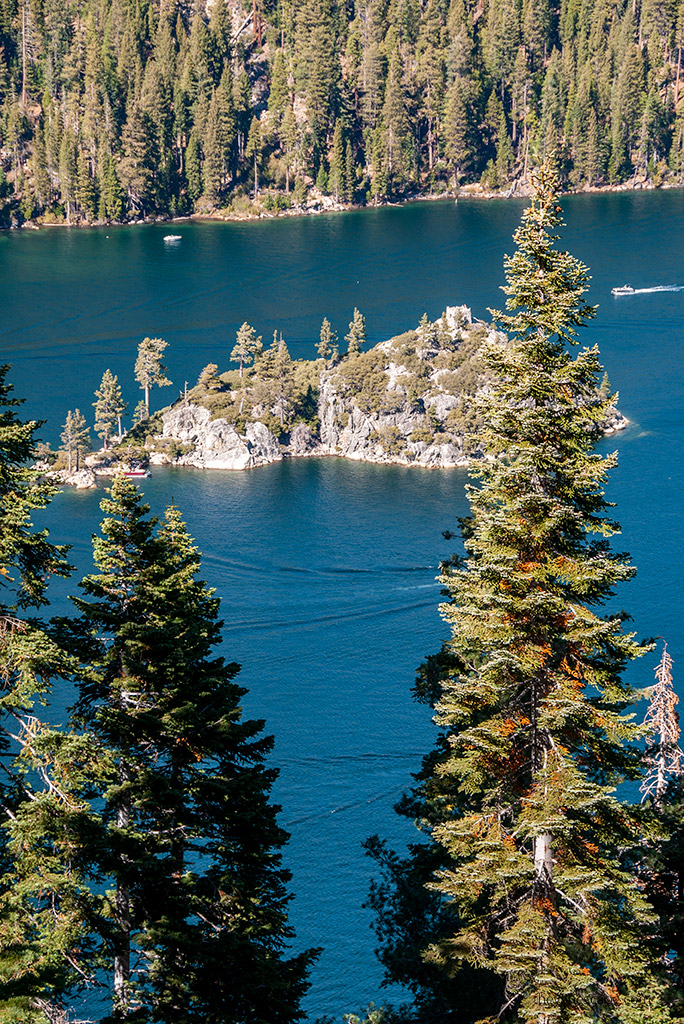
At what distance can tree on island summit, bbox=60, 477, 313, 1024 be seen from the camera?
2119cm

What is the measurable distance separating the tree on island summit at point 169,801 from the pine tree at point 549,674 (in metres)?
4.90

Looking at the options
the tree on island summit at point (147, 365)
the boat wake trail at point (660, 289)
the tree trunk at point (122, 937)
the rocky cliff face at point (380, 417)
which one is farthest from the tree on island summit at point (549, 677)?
the boat wake trail at point (660, 289)

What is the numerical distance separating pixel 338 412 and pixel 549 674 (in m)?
117

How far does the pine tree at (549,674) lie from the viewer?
65.1ft

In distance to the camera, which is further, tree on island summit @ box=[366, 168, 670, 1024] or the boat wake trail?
the boat wake trail

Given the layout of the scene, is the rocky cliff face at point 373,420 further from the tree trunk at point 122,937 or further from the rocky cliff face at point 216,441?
the tree trunk at point 122,937

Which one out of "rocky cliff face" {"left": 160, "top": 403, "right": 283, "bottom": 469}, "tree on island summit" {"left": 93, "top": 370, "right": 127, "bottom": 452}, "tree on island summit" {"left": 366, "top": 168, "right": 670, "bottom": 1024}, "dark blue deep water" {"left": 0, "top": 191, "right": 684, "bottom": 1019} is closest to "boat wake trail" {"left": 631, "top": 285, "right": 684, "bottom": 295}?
"dark blue deep water" {"left": 0, "top": 191, "right": 684, "bottom": 1019}

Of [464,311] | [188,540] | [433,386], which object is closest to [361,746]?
[188,540]

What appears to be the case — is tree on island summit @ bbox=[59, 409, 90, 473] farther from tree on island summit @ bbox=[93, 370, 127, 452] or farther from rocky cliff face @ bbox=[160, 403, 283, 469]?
rocky cliff face @ bbox=[160, 403, 283, 469]

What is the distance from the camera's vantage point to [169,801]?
21969mm

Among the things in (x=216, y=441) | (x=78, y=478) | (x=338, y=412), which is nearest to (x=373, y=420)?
(x=338, y=412)

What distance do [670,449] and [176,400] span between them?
6249cm

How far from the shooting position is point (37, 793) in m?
18.4

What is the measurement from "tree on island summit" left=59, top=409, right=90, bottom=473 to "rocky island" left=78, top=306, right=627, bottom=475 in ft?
5.95
